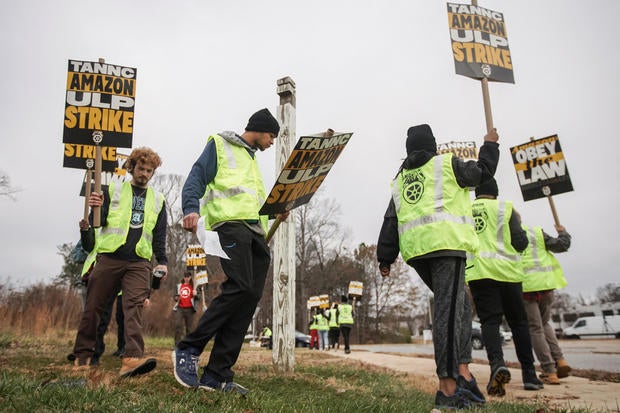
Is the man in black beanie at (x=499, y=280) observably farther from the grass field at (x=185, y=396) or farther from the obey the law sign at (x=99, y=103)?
the obey the law sign at (x=99, y=103)

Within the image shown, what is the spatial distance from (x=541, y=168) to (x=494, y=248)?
9.74ft

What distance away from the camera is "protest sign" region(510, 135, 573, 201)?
7.31 metres

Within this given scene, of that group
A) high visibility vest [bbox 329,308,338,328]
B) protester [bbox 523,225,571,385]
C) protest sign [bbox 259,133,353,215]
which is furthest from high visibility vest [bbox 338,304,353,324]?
protest sign [bbox 259,133,353,215]

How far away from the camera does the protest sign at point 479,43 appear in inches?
229

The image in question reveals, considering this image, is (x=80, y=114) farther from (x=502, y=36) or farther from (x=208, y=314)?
(x=502, y=36)

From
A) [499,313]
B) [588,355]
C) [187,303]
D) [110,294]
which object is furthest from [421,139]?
[588,355]

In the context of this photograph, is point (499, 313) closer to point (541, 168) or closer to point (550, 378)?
point (550, 378)

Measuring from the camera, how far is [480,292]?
5.18 metres

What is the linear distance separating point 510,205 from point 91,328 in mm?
4805

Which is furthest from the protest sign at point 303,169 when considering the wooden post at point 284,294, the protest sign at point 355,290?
the protest sign at point 355,290

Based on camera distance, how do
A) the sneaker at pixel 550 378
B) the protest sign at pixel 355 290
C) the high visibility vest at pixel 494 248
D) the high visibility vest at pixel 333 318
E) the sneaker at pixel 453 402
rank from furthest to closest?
the protest sign at pixel 355 290
the high visibility vest at pixel 333 318
the sneaker at pixel 550 378
the high visibility vest at pixel 494 248
the sneaker at pixel 453 402

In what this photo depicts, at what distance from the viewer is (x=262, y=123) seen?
4102 millimetres

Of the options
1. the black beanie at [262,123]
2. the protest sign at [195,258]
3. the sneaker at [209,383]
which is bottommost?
the sneaker at [209,383]

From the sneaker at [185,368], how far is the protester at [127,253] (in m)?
1.18
